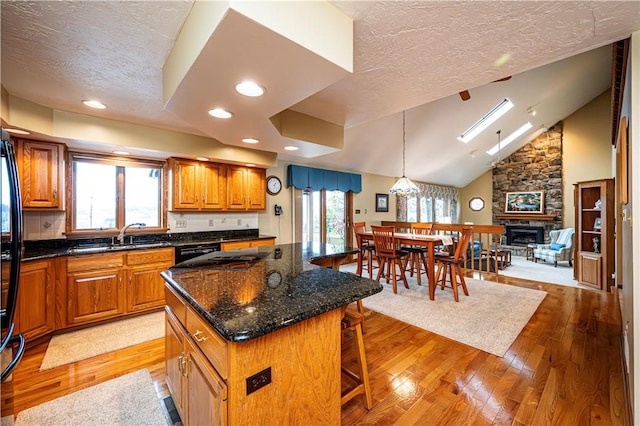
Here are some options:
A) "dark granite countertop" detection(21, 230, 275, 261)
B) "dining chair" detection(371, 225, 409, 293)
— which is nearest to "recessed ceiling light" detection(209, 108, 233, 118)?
"dark granite countertop" detection(21, 230, 275, 261)

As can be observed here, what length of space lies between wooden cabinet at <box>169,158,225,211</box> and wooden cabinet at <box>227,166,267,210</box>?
0.13m

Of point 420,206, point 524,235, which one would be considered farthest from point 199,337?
point 524,235

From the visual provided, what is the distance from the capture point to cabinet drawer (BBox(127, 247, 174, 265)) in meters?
3.03

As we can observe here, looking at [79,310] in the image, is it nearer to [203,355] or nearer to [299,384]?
[203,355]

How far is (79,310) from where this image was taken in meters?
2.75

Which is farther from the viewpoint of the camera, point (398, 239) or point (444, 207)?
point (444, 207)

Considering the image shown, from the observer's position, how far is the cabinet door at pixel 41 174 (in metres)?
2.60

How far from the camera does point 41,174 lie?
Answer: 271 centimetres

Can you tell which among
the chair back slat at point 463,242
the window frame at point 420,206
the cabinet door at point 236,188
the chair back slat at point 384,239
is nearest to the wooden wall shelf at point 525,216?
the window frame at point 420,206

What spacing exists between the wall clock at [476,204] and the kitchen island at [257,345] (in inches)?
386

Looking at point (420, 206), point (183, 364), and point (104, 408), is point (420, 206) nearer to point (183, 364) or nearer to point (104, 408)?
point (183, 364)

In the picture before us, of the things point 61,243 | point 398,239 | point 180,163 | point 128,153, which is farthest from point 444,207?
point 61,243

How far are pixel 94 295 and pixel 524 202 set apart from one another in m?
10.7

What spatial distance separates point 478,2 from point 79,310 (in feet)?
13.7
